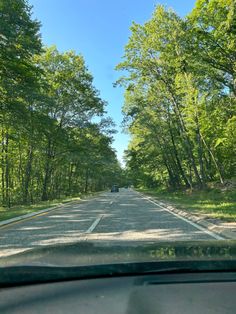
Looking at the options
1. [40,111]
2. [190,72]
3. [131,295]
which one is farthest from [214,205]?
[131,295]

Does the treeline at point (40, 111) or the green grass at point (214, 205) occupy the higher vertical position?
the treeline at point (40, 111)

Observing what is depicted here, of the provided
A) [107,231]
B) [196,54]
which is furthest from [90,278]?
[196,54]

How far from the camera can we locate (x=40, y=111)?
2764cm

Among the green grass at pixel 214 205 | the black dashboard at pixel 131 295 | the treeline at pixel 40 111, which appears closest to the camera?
the black dashboard at pixel 131 295

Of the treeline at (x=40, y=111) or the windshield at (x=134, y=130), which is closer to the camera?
the windshield at (x=134, y=130)

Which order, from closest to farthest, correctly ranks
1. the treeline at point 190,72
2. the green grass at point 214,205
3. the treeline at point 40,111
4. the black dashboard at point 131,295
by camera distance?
1. the black dashboard at point 131,295
2. the green grass at point 214,205
3. the treeline at point 40,111
4. the treeline at point 190,72

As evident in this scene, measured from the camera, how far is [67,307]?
2.31 m

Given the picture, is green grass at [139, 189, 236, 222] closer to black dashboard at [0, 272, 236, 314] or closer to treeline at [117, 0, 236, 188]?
treeline at [117, 0, 236, 188]

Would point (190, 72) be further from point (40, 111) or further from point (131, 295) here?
point (131, 295)

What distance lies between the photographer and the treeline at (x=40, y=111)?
1858 centimetres

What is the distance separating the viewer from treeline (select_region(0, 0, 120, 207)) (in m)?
18.6

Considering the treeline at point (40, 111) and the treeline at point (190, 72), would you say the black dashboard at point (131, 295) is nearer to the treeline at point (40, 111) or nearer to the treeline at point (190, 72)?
the treeline at point (40, 111)

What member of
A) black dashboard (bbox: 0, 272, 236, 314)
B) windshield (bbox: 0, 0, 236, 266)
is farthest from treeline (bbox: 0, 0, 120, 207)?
black dashboard (bbox: 0, 272, 236, 314)

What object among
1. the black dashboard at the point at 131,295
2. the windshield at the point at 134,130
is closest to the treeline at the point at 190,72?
the windshield at the point at 134,130
